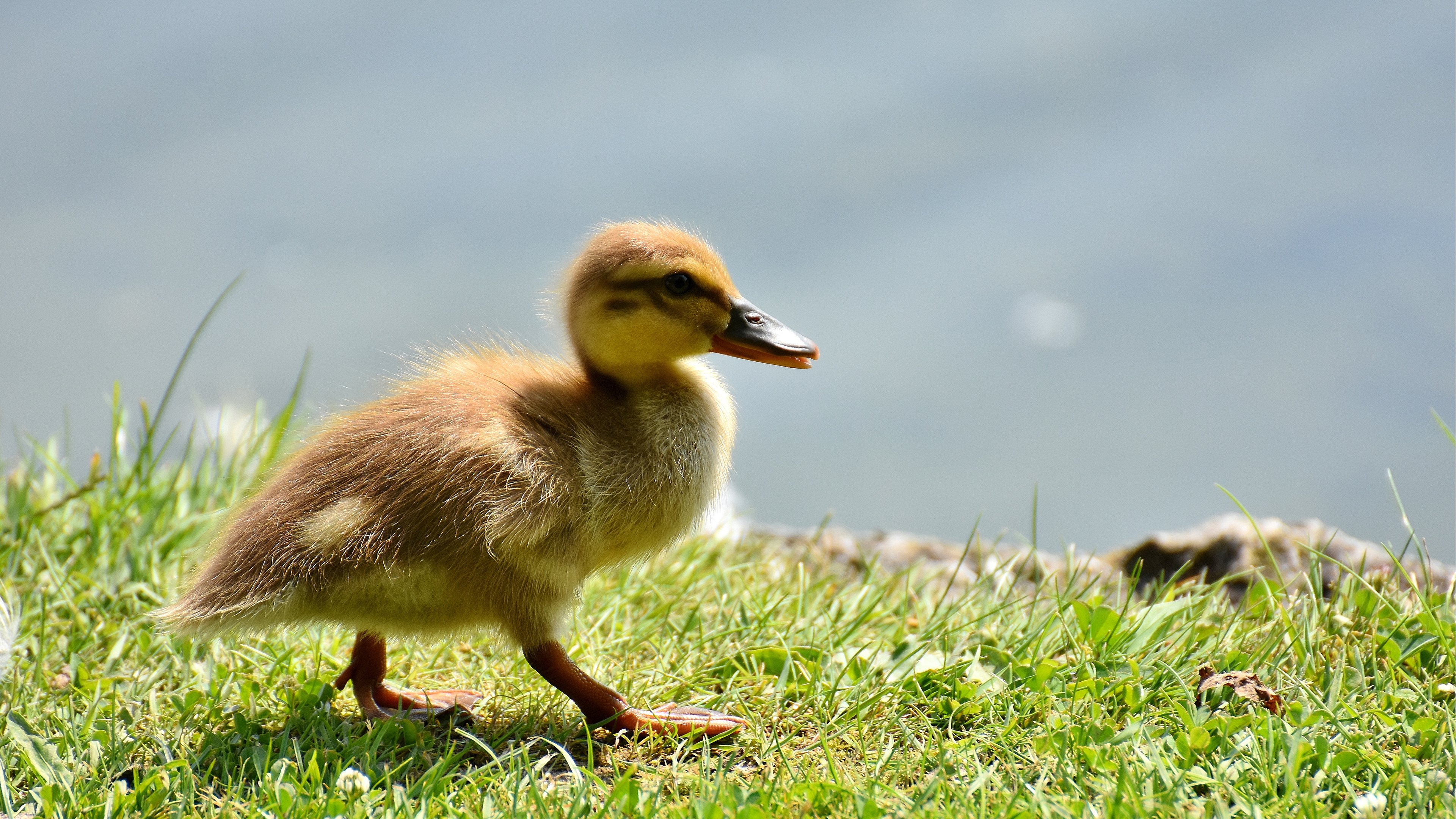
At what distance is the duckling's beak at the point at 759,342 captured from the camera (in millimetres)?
2680

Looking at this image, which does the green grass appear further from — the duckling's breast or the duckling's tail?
the duckling's breast

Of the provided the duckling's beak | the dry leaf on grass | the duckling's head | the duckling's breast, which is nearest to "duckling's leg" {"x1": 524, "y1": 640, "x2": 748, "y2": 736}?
the duckling's breast

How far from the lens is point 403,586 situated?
2.36 metres

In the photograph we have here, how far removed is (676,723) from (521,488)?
0.68 m

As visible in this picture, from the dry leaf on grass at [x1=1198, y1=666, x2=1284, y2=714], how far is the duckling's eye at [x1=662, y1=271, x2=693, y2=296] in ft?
5.18

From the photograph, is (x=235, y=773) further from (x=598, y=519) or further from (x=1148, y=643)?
(x=1148, y=643)

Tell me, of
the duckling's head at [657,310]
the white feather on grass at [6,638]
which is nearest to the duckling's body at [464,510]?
the duckling's head at [657,310]

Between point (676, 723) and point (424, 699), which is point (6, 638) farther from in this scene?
point (676, 723)

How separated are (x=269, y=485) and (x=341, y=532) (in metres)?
0.40

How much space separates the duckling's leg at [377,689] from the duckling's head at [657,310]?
0.91 metres

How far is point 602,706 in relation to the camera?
8.33ft

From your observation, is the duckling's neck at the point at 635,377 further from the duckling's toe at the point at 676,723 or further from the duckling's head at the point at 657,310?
the duckling's toe at the point at 676,723

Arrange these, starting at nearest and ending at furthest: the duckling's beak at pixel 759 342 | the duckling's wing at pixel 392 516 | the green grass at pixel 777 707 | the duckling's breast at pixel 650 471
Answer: the green grass at pixel 777 707 → the duckling's wing at pixel 392 516 → the duckling's breast at pixel 650 471 → the duckling's beak at pixel 759 342

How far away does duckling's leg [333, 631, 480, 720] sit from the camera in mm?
2742
